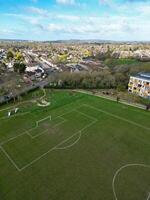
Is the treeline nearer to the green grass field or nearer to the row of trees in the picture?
the row of trees

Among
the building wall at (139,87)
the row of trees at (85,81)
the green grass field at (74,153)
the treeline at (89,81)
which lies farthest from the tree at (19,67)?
the building wall at (139,87)

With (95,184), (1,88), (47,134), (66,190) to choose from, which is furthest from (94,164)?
(1,88)

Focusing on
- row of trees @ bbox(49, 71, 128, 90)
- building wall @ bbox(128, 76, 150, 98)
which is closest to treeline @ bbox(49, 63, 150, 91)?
row of trees @ bbox(49, 71, 128, 90)

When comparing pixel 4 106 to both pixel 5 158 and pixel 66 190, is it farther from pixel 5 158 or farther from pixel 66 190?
pixel 66 190

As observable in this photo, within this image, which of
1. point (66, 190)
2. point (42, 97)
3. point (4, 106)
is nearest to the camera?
point (66, 190)

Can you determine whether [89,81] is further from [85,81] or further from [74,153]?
[74,153]

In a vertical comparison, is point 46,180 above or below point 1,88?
below
